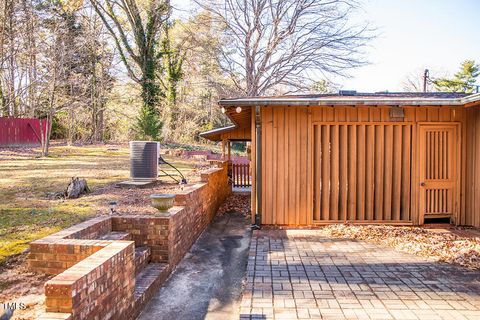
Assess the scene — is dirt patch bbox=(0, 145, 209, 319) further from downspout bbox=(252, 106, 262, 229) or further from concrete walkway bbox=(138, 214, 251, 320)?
downspout bbox=(252, 106, 262, 229)

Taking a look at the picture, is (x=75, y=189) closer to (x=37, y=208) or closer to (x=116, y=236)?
(x=37, y=208)

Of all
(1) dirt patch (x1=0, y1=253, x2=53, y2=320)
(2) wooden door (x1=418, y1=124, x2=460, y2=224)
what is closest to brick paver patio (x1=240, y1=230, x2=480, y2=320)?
(1) dirt patch (x1=0, y1=253, x2=53, y2=320)

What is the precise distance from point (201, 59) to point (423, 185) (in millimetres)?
16987

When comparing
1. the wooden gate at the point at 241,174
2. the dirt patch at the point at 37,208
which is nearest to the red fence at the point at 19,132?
the dirt patch at the point at 37,208

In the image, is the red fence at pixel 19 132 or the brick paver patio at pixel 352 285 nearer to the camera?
the brick paver patio at pixel 352 285

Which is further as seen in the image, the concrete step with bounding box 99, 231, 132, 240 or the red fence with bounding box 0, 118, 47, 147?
the red fence with bounding box 0, 118, 47, 147

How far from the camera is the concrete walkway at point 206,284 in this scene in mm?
4047

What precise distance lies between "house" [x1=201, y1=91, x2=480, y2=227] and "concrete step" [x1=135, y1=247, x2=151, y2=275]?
3115 millimetres

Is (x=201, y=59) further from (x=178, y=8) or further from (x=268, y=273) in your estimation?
(x=268, y=273)

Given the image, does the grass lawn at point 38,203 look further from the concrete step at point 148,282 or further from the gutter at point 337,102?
the gutter at point 337,102

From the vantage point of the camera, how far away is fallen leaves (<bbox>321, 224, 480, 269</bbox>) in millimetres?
5414

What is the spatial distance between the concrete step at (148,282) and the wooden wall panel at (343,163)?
10.6 feet

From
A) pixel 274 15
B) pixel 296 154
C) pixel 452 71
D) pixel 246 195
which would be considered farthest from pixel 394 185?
pixel 452 71

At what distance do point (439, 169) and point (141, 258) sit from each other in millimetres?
6523
